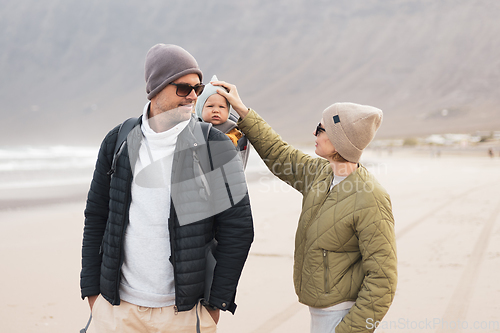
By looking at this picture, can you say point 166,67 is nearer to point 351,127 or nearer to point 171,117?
point 171,117

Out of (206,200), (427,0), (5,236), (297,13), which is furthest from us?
(297,13)

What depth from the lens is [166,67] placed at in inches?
71.8

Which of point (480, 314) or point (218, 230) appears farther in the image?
point (480, 314)

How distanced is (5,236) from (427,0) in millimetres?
173547

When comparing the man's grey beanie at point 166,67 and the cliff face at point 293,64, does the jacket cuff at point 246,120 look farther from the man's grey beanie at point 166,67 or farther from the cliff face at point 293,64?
the cliff face at point 293,64

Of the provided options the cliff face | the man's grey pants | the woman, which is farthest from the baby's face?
the cliff face

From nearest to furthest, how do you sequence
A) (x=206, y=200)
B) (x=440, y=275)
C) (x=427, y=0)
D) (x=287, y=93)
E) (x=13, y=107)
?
(x=206, y=200) < (x=440, y=275) < (x=287, y=93) < (x=427, y=0) < (x=13, y=107)

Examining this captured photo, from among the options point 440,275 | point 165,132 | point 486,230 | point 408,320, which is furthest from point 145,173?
point 486,230

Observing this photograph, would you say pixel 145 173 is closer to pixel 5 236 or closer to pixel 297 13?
pixel 5 236

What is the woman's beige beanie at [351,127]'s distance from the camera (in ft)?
6.27

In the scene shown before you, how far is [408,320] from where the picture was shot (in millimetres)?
3783

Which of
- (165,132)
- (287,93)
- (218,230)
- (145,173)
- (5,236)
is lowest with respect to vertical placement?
(5,236)

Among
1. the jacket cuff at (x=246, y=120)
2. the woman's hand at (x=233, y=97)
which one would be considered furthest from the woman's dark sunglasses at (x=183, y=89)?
the jacket cuff at (x=246, y=120)

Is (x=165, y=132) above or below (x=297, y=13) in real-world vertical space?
below
